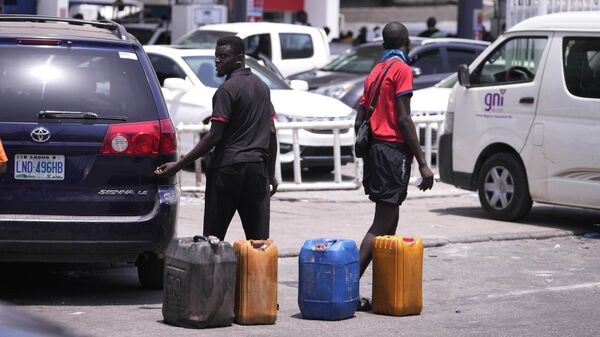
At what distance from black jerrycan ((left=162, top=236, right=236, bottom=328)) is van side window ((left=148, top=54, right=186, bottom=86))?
8607 mm

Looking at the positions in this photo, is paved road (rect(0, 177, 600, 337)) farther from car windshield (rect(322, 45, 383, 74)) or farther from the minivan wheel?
car windshield (rect(322, 45, 383, 74))

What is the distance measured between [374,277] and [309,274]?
0.49 meters

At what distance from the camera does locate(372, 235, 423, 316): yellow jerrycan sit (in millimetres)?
7586

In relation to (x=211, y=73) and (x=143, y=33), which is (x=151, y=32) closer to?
(x=143, y=33)

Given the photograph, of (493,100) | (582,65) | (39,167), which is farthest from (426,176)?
(493,100)

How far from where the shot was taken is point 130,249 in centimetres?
751

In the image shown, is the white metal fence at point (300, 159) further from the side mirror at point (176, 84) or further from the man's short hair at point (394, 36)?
the man's short hair at point (394, 36)

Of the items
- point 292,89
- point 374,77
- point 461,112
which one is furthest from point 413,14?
point 374,77

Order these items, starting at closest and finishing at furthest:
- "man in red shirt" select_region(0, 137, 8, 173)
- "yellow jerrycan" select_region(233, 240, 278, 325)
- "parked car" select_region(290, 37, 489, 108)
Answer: "man in red shirt" select_region(0, 137, 8, 173) → "yellow jerrycan" select_region(233, 240, 278, 325) → "parked car" select_region(290, 37, 489, 108)

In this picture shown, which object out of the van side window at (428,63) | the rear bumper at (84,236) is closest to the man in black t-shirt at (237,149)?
the rear bumper at (84,236)

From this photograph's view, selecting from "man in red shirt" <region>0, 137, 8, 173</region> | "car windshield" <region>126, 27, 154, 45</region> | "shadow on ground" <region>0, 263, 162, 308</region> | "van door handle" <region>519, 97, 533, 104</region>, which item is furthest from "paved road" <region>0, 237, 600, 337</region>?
"car windshield" <region>126, 27, 154, 45</region>

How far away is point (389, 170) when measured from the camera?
7828 mm

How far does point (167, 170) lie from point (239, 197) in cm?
50

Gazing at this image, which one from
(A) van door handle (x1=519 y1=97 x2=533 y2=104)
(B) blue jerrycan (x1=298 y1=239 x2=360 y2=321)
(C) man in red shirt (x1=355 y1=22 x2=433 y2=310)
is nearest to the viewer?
(B) blue jerrycan (x1=298 y1=239 x2=360 y2=321)
